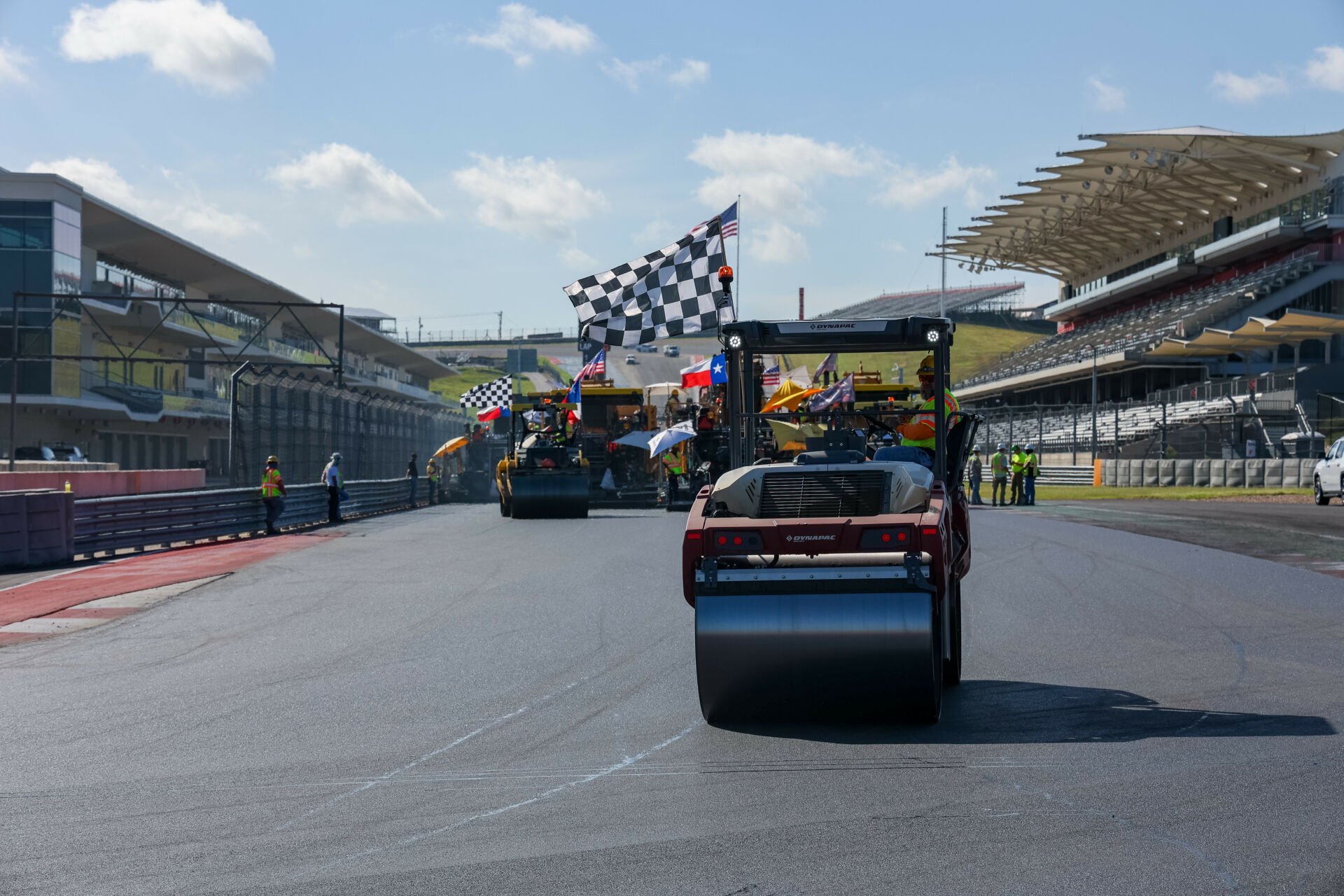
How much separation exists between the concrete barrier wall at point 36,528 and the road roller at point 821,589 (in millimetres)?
12658

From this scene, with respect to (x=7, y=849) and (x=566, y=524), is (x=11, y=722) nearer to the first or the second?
(x=7, y=849)

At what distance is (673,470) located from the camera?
2953cm

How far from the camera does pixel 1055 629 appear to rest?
34.4ft

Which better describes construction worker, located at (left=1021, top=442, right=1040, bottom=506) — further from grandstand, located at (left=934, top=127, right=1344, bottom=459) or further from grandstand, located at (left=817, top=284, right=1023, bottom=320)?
grandstand, located at (left=817, top=284, right=1023, bottom=320)

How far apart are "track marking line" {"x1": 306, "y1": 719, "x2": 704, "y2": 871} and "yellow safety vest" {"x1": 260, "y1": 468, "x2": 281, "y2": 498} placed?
17495 millimetres

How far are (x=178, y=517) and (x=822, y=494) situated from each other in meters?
15.9

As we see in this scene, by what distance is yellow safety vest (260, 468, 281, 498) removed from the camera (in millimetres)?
22922

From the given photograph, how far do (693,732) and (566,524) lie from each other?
17.6 meters

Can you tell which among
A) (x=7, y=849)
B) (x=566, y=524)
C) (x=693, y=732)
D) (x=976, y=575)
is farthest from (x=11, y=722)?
(x=566, y=524)

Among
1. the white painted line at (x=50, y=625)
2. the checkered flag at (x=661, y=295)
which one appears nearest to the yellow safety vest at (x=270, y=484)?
the checkered flag at (x=661, y=295)

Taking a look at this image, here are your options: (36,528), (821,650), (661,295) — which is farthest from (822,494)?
(36,528)

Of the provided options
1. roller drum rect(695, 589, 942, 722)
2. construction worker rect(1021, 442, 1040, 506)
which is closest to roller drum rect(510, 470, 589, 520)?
construction worker rect(1021, 442, 1040, 506)

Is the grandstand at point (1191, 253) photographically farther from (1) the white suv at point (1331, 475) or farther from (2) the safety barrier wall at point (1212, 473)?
(1) the white suv at point (1331, 475)

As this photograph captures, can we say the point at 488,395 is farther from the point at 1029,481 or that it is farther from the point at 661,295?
the point at 661,295
